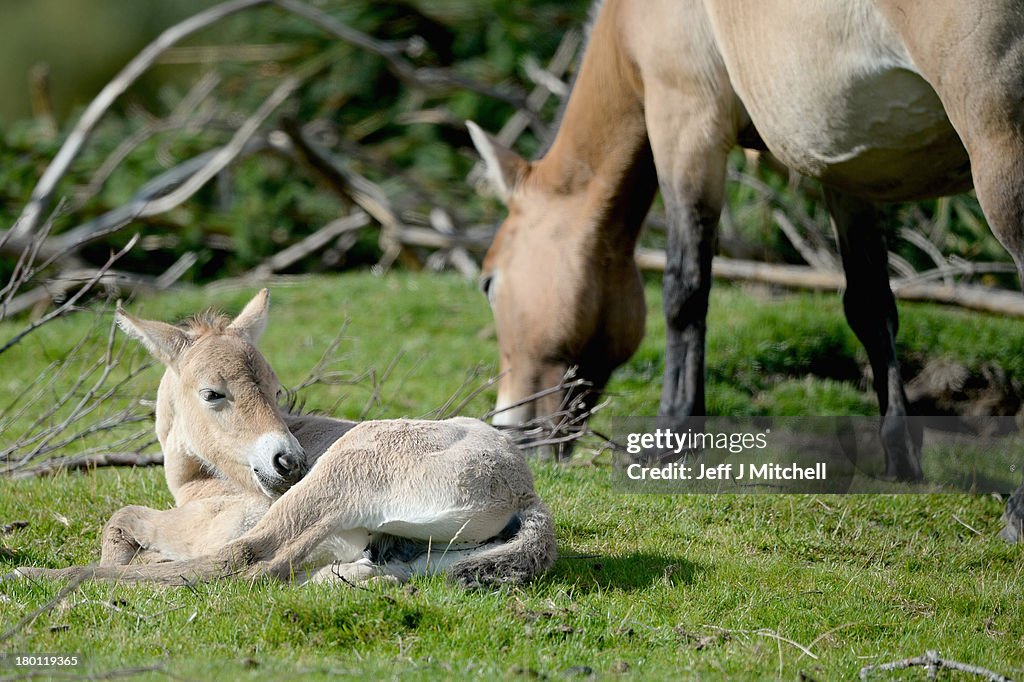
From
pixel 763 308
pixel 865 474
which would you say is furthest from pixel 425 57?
pixel 865 474

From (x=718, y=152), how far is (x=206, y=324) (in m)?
3.13

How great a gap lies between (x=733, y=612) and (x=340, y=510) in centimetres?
150

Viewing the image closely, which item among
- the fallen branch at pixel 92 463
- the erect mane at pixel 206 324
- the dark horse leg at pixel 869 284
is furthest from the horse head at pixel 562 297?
the erect mane at pixel 206 324

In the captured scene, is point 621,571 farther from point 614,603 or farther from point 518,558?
point 518,558

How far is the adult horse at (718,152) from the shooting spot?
4.62 metres

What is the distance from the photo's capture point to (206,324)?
4.53m

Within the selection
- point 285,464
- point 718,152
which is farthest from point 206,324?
point 718,152

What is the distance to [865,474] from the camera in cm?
651

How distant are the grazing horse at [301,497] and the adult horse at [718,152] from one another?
7.67 feet

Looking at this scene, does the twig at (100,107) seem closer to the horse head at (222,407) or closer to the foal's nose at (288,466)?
the horse head at (222,407)

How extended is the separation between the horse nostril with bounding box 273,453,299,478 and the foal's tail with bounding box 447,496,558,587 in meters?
0.70

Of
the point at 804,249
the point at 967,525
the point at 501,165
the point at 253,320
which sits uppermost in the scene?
the point at 501,165

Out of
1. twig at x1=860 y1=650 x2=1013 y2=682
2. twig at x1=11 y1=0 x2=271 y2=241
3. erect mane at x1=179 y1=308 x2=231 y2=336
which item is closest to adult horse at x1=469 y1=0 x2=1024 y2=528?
twig at x1=860 y1=650 x2=1013 y2=682

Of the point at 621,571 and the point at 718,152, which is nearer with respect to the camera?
the point at 621,571
